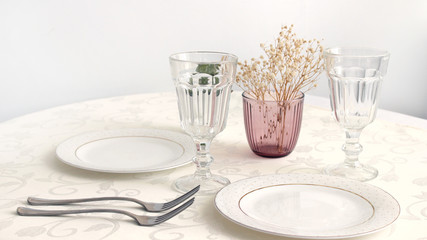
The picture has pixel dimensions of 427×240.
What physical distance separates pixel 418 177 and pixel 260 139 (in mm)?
351

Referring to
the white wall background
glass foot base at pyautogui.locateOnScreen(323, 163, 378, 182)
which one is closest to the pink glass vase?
glass foot base at pyautogui.locateOnScreen(323, 163, 378, 182)

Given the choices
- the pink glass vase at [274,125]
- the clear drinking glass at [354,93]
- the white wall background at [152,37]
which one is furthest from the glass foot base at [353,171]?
the white wall background at [152,37]

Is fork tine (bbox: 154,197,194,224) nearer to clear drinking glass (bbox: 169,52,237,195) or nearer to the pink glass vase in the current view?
clear drinking glass (bbox: 169,52,237,195)

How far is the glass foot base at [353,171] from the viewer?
1.14m

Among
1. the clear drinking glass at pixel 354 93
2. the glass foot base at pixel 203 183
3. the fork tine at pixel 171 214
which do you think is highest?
the clear drinking glass at pixel 354 93

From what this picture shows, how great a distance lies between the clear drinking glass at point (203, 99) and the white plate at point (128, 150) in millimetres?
73

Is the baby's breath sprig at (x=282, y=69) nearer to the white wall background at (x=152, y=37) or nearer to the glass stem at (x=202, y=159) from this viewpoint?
the glass stem at (x=202, y=159)

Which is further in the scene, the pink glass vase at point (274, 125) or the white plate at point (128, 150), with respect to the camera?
the pink glass vase at point (274, 125)

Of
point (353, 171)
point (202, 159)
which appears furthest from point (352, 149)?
point (202, 159)

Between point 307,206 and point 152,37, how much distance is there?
1.59 metres

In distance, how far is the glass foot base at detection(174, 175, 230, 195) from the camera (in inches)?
41.6

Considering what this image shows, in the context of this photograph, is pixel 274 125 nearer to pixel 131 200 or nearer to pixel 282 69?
pixel 282 69

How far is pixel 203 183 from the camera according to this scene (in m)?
1.09

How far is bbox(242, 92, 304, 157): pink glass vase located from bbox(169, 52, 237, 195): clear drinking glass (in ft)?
0.63
